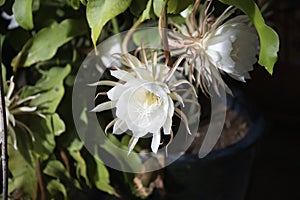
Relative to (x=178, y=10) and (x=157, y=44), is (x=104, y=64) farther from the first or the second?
(x=178, y=10)

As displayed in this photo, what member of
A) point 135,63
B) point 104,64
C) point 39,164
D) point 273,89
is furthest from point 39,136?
point 273,89

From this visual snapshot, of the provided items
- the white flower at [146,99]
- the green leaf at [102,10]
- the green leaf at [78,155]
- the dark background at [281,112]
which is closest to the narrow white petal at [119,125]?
the white flower at [146,99]

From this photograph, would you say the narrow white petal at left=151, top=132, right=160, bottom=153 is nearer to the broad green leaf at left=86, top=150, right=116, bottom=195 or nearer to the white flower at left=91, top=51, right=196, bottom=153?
the white flower at left=91, top=51, right=196, bottom=153

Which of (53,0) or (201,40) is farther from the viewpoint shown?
(53,0)

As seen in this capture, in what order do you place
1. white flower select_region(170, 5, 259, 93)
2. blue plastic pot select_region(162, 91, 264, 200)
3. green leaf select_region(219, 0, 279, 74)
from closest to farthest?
green leaf select_region(219, 0, 279, 74) < white flower select_region(170, 5, 259, 93) < blue plastic pot select_region(162, 91, 264, 200)

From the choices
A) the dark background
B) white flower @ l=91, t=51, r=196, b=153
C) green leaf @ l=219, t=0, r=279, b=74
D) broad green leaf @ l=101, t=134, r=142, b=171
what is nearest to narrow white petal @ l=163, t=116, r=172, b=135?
white flower @ l=91, t=51, r=196, b=153

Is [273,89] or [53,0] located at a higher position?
[53,0]

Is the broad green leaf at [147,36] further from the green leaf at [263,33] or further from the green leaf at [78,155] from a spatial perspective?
the green leaf at [263,33]
